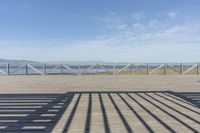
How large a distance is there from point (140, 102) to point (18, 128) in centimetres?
344

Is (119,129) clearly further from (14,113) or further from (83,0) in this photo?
(83,0)

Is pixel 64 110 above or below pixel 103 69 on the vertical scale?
below

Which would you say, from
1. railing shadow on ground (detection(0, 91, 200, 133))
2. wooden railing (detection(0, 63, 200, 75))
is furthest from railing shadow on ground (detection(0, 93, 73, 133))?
wooden railing (detection(0, 63, 200, 75))

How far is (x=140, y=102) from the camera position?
8070 millimetres

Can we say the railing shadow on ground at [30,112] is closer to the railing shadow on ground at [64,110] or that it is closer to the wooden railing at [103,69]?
the railing shadow on ground at [64,110]

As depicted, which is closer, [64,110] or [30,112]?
[30,112]

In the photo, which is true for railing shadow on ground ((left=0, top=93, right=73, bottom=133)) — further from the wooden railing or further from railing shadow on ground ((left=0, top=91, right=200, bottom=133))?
the wooden railing

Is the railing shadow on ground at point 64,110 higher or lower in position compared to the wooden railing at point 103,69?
lower

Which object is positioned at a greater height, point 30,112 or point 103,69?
point 103,69

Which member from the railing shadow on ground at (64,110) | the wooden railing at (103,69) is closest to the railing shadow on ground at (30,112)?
the railing shadow on ground at (64,110)

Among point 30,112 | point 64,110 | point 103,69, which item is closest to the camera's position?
point 30,112

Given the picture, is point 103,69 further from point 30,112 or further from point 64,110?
point 30,112

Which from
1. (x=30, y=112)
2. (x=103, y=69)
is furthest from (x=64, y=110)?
(x=103, y=69)

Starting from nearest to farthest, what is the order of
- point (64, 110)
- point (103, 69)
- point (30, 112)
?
point (30, 112)
point (64, 110)
point (103, 69)
